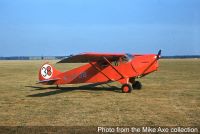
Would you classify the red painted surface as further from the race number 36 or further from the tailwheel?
the race number 36

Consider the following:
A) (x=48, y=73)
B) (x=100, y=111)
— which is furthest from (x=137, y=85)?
(x=100, y=111)

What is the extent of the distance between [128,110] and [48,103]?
11.4ft

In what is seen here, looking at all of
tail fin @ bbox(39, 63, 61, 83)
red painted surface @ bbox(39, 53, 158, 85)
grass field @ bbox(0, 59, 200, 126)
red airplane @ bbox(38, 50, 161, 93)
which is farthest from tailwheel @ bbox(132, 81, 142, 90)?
tail fin @ bbox(39, 63, 61, 83)

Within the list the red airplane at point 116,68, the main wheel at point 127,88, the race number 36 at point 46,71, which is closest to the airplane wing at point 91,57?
the red airplane at point 116,68

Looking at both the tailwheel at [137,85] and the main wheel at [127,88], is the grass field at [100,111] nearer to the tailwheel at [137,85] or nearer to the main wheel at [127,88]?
the main wheel at [127,88]

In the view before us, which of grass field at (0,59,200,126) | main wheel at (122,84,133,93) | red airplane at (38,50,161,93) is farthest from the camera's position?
red airplane at (38,50,161,93)

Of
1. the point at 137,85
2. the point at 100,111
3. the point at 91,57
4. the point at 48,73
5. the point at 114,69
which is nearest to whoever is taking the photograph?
the point at 100,111

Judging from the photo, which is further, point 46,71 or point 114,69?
point 46,71

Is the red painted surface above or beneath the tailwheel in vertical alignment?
above

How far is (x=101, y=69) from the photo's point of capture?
56.5 feet

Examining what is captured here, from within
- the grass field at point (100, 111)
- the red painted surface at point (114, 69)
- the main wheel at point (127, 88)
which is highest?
the red painted surface at point (114, 69)

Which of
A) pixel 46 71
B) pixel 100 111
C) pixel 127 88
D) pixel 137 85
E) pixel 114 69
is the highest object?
pixel 46 71

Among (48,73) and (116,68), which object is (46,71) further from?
(116,68)

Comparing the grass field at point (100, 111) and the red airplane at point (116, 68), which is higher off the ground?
the red airplane at point (116, 68)
